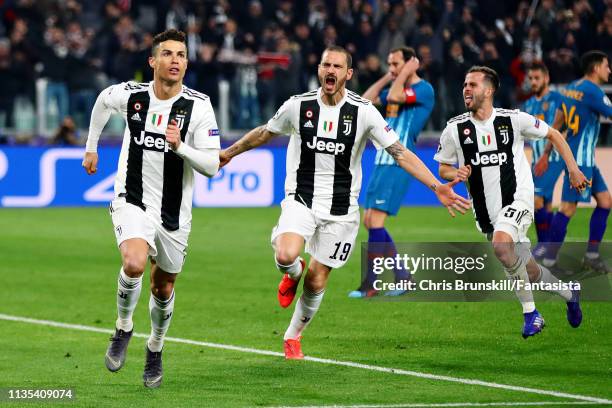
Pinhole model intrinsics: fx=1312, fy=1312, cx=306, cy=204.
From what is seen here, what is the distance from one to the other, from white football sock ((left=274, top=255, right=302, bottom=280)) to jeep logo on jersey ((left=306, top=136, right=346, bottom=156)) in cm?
77

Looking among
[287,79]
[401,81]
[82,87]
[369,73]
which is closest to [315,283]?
[401,81]

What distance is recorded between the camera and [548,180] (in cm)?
1433

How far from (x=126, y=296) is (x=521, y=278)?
3241 mm

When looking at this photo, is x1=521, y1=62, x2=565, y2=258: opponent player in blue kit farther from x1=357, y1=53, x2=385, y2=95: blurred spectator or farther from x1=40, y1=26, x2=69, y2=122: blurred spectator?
x1=40, y1=26, x2=69, y2=122: blurred spectator

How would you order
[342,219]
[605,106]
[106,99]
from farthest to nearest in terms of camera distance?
1. [605,106]
2. [342,219]
3. [106,99]

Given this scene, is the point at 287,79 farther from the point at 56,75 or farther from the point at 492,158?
the point at 492,158

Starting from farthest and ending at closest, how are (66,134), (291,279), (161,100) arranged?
(66,134), (291,279), (161,100)

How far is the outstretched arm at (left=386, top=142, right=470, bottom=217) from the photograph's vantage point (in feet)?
27.3

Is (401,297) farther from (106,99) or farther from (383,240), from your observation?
(106,99)

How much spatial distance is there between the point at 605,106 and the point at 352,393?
6504mm

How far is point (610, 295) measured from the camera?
1227 cm

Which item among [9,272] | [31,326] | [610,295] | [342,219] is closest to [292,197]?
[342,219]

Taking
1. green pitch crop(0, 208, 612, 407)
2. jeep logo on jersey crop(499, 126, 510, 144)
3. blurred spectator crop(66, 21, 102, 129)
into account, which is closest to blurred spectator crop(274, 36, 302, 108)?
blurred spectator crop(66, 21, 102, 129)

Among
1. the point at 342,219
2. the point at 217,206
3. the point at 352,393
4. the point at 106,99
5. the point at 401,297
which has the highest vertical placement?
the point at 106,99
